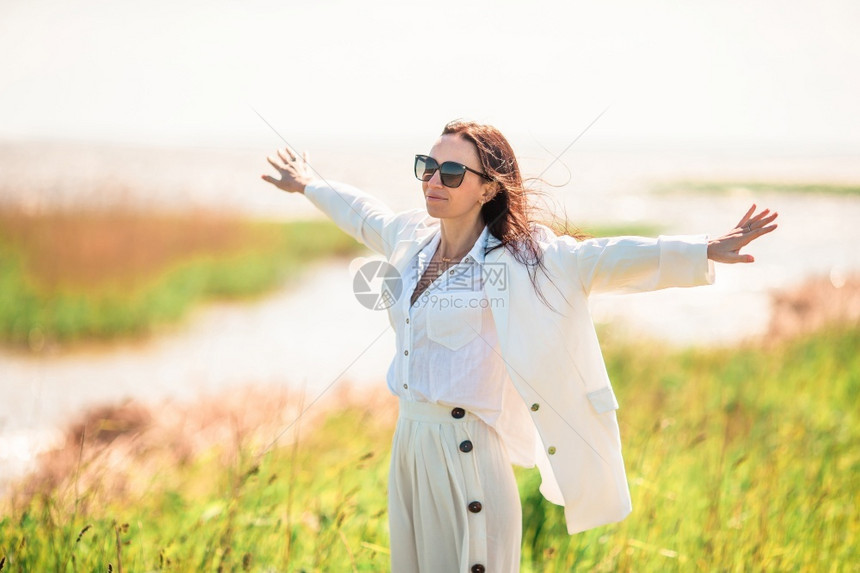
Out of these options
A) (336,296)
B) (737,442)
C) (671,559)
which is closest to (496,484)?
(671,559)

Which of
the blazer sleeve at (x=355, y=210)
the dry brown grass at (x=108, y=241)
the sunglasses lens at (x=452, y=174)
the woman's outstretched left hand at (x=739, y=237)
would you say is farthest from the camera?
the dry brown grass at (x=108, y=241)

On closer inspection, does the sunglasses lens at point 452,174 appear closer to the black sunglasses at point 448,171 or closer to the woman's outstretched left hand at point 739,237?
the black sunglasses at point 448,171

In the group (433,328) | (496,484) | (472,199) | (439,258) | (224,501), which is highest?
(472,199)

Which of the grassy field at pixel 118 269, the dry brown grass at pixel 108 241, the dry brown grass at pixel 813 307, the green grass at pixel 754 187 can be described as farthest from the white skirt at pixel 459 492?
the green grass at pixel 754 187

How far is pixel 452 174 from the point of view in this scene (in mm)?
2525

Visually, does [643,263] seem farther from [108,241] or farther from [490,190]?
[108,241]

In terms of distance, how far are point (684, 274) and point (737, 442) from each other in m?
3.43

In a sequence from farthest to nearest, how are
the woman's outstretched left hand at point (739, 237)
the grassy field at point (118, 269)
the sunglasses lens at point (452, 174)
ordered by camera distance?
1. the grassy field at point (118, 269)
2. the sunglasses lens at point (452, 174)
3. the woman's outstretched left hand at point (739, 237)

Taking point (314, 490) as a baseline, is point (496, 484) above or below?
above

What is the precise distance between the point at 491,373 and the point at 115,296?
37.5 feet

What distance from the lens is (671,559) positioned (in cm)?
349

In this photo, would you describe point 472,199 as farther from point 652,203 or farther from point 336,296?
point 652,203

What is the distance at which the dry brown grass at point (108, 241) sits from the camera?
13116 millimetres

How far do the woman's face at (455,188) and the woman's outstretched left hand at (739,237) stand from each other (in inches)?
29.2
